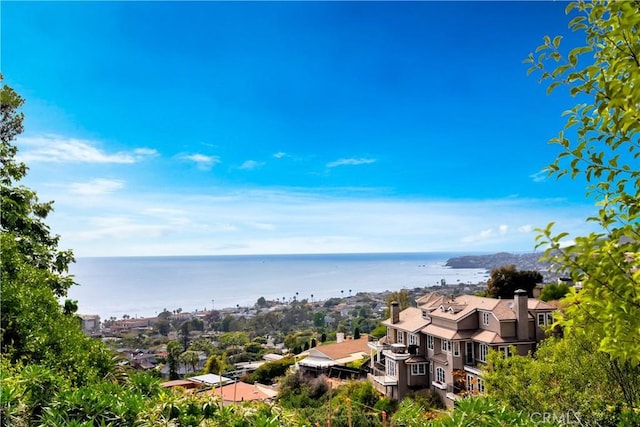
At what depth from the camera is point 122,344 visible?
29.6 meters

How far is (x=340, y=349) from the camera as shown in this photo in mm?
28859

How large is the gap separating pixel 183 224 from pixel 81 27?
45.3 m

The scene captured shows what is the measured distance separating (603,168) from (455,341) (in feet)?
57.7

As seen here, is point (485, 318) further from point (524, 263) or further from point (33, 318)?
point (33, 318)

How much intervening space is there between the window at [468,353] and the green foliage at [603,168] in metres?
17.3

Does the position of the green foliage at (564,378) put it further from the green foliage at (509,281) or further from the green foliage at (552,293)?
the green foliage at (509,281)

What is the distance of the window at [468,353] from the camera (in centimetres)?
1881

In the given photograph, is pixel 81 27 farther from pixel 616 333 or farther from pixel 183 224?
pixel 183 224

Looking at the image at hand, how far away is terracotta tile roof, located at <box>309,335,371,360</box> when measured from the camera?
27297mm

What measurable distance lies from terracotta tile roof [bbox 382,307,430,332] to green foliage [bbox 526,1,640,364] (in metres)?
19.7

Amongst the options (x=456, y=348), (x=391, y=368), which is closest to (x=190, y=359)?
(x=391, y=368)

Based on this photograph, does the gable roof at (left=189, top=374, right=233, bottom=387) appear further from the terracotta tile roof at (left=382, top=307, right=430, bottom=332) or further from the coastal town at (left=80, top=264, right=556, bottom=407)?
the terracotta tile roof at (left=382, top=307, right=430, bottom=332)

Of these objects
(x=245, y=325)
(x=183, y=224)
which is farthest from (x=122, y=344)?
(x=183, y=224)

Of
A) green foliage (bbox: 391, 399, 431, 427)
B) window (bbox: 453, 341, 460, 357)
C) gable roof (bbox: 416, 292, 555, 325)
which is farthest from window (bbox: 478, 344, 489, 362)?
green foliage (bbox: 391, 399, 431, 427)
